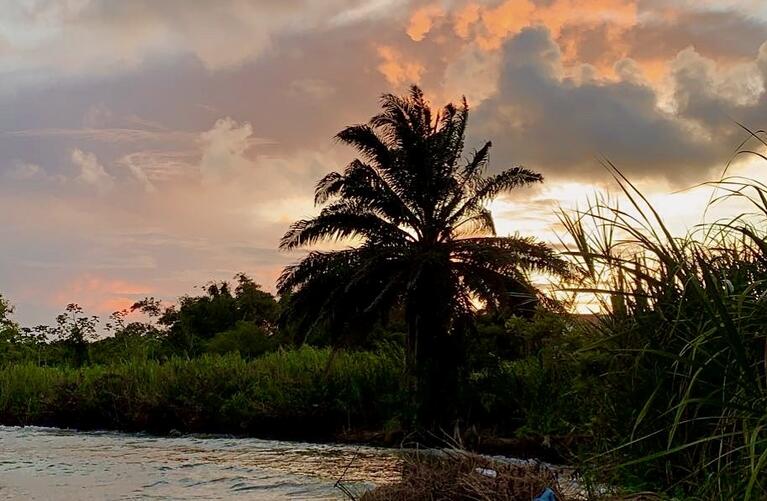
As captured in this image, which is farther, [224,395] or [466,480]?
[224,395]

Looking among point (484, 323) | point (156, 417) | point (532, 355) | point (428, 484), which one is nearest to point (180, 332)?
point (156, 417)

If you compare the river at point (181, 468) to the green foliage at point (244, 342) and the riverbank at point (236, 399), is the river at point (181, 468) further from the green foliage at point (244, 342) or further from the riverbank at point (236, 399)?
the green foliage at point (244, 342)

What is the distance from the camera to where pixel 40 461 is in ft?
Result: 55.4

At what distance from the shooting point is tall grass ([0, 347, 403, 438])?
75.8 ft

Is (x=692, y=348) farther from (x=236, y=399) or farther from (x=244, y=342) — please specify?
(x=244, y=342)

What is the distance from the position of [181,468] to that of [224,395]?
9559 mm

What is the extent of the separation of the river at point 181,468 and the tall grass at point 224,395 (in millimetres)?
1584

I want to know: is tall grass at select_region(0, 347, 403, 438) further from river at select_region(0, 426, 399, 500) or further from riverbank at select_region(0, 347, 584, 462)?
river at select_region(0, 426, 399, 500)

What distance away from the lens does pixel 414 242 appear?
73.5 feet

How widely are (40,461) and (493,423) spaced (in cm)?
990

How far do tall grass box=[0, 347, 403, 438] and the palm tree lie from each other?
1717 millimetres

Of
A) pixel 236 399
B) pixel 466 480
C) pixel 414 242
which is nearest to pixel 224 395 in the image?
pixel 236 399

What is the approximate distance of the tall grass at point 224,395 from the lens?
910 inches

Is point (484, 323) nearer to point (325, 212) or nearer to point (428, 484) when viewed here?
point (325, 212)
